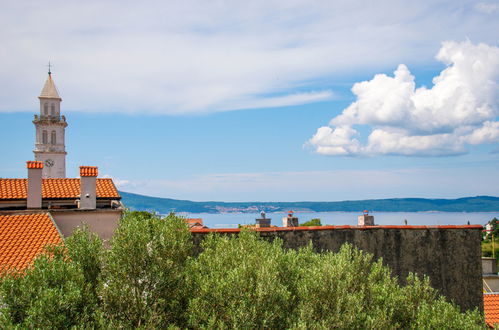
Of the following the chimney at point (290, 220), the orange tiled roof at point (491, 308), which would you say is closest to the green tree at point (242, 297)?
the chimney at point (290, 220)

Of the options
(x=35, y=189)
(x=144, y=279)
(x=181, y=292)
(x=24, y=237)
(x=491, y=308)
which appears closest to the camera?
(x=144, y=279)

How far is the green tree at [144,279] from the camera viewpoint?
10273 mm

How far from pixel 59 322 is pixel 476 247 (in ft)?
49.1

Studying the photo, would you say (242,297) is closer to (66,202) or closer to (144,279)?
(144,279)

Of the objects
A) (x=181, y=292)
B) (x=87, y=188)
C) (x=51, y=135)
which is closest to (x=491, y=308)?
(x=181, y=292)

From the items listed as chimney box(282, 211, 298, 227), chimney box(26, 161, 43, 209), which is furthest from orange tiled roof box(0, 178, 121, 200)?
chimney box(282, 211, 298, 227)

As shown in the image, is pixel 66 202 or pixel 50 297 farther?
pixel 66 202

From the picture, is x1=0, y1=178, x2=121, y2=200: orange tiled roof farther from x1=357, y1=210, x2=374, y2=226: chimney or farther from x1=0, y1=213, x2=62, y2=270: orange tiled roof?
x1=357, y1=210, x2=374, y2=226: chimney

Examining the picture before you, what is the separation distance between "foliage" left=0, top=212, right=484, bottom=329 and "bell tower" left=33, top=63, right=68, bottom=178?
311ft

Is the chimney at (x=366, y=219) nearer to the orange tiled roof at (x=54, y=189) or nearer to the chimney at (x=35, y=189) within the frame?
the orange tiled roof at (x=54, y=189)

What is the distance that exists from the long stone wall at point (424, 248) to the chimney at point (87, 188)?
8412 mm

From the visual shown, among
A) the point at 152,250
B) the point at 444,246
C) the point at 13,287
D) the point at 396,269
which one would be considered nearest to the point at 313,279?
the point at 152,250

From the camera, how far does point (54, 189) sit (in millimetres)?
23156

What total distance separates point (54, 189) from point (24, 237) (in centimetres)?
544
